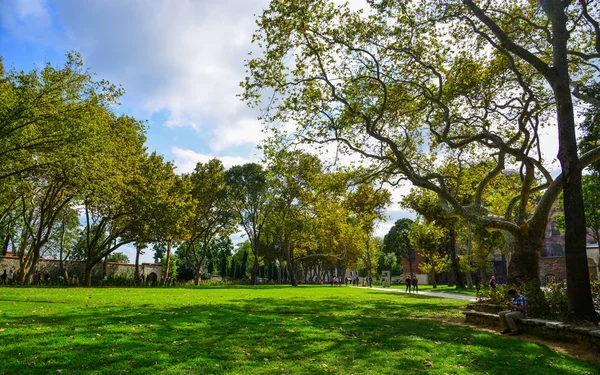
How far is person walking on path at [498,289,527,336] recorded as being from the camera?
31.6 ft

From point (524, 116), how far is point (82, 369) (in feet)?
61.3

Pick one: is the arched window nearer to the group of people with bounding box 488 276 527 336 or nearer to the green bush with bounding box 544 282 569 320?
the green bush with bounding box 544 282 569 320

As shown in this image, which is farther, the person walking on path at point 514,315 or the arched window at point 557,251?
the arched window at point 557,251

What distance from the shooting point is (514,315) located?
9.73 metres

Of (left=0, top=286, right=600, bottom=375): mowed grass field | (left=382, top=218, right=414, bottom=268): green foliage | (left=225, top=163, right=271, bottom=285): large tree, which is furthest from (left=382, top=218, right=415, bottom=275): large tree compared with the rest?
(left=0, top=286, right=600, bottom=375): mowed grass field

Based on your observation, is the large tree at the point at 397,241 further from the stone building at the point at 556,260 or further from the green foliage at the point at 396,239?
the stone building at the point at 556,260

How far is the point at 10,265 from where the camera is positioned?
3603 centimetres

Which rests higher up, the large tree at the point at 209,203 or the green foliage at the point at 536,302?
the large tree at the point at 209,203

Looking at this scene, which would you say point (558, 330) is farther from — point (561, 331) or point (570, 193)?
point (570, 193)

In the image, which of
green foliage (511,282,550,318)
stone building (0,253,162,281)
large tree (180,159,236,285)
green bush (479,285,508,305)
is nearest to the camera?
green foliage (511,282,550,318)

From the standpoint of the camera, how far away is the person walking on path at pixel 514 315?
964cm

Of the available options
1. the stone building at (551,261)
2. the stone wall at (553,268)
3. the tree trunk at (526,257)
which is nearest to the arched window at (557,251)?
the stone building at (551,261)

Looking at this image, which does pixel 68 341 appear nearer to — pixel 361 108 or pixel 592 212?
pixel 361 108

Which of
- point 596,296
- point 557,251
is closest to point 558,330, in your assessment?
point 596,296
